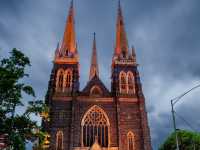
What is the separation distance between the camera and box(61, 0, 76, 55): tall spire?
137 ft

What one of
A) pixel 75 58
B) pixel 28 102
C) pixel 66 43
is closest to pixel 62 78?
pixel 75 58

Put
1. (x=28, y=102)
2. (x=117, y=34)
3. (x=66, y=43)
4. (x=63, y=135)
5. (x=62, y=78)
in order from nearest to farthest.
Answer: (x=28, y=102), (x=63, y=135), (x=62, y=78), (x=66, y=43), (x=117, y=34)

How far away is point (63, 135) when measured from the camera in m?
32.8

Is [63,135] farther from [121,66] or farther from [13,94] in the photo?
[13,94]

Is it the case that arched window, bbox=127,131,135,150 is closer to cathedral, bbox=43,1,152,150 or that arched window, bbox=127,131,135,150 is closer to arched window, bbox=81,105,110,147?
cathedral, bbox=43,1,152,150

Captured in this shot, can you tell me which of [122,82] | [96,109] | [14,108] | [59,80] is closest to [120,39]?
[122,82]

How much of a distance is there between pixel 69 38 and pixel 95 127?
1773 centimetres

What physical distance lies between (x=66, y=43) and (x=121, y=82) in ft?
40.7

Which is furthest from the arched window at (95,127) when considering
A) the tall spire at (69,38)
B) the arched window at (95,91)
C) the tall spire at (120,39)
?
the tall spire at (120,39)

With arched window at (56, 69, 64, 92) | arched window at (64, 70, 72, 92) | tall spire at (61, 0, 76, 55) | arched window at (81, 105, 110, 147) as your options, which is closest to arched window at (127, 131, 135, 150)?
arched window at (81, 105, 110, 147)

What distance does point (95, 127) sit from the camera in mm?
34250

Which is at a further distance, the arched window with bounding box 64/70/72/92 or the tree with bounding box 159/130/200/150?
the arched window with bounding box 64/70/72/92

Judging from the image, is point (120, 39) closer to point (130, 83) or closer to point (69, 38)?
point (69, 38)

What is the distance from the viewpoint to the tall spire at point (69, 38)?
41734 millimetres
